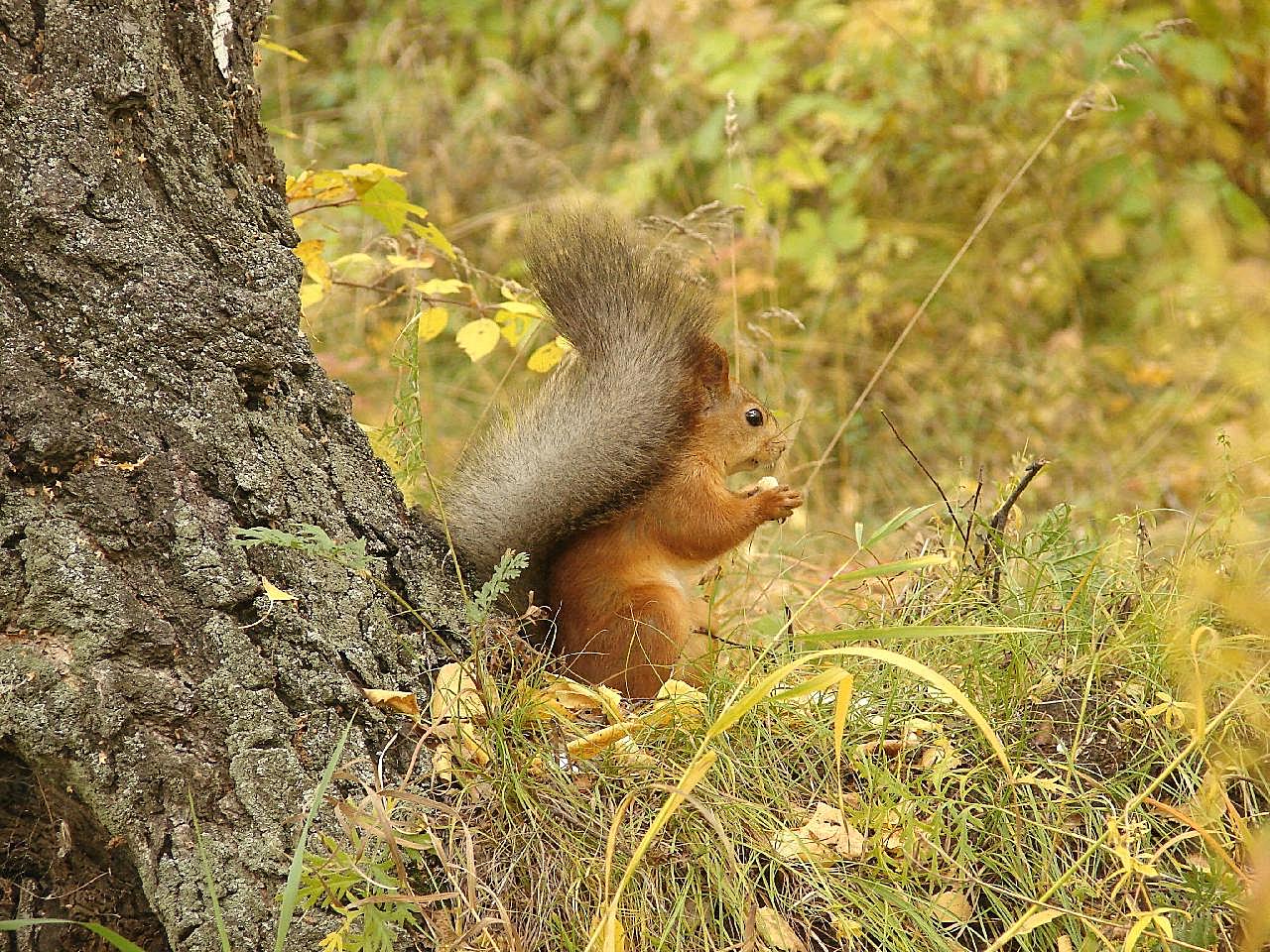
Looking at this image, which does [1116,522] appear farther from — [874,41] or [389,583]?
[874,41]

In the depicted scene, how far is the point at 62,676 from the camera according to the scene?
47.6 inches

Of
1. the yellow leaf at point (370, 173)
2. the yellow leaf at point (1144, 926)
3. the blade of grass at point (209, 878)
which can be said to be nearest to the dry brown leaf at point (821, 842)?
the yellow leaf at point (1144, 926)

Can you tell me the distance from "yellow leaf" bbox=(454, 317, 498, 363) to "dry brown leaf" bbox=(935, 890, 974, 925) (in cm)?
101

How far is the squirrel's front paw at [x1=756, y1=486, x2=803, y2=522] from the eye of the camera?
1.98 metres

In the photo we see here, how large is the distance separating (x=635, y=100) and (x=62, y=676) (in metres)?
4.10

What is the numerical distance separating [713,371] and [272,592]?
1019 mm

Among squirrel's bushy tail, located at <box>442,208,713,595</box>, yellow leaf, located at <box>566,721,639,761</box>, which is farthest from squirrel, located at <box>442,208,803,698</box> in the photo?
yellow leaf, located at <box>566,721,639,761</box>

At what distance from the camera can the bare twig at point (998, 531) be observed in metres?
1.63

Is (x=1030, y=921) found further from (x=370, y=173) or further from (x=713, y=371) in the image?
(x=370, y=173)

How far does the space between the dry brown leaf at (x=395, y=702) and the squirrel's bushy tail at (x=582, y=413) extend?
331mm

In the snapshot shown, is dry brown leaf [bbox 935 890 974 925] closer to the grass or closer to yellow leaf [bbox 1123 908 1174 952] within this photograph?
the grass

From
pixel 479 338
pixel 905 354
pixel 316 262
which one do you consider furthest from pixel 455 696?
pixel 905 354

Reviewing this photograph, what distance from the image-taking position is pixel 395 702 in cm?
136

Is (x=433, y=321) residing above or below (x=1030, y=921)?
above
